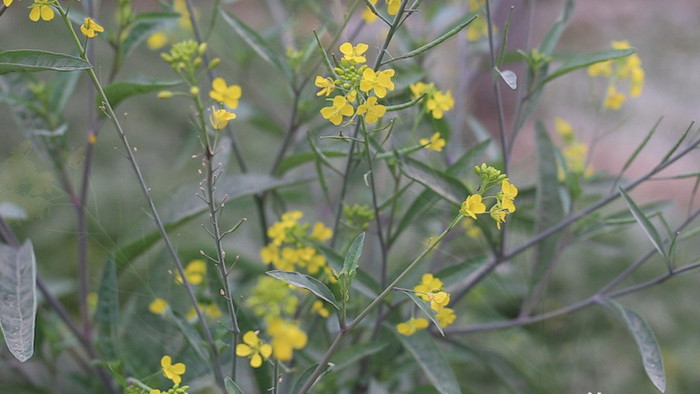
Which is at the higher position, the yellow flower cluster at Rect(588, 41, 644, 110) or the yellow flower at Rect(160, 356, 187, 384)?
the yellow flower cluster at Rect(588, 41, 644, 110)

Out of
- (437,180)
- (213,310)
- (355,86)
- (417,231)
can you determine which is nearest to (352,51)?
(355,86)

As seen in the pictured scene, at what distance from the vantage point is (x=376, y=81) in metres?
0.60

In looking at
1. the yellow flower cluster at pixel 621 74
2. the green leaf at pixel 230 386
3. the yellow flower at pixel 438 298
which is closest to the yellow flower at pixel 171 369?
the green leaf at pixel 230 386

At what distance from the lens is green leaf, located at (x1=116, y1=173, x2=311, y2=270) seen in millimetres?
916

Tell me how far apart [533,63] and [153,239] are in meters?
0.57

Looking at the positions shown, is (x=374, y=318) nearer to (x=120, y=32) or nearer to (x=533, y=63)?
(x=533, y=63)

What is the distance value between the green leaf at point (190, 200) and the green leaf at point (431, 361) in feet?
0.88

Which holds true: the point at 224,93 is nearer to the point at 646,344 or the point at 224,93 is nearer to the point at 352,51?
the point at 352,51

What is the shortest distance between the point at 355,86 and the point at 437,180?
234 millimetres

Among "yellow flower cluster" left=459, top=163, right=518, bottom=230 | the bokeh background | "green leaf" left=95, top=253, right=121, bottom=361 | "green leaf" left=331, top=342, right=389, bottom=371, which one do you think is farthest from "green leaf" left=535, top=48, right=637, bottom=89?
"green leaf" left=95, top=253, right=121, bottom=361

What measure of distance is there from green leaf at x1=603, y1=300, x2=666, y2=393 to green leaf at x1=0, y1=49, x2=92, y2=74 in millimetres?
692

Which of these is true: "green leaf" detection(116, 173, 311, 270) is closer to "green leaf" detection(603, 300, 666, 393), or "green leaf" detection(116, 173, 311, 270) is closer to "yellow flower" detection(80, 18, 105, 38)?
"yellow flower" detection(80, 18, 105, 38)

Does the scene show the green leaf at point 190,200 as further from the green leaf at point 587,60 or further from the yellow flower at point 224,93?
the green leaf at point 587,60

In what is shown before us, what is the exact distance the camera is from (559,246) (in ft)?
3.34
